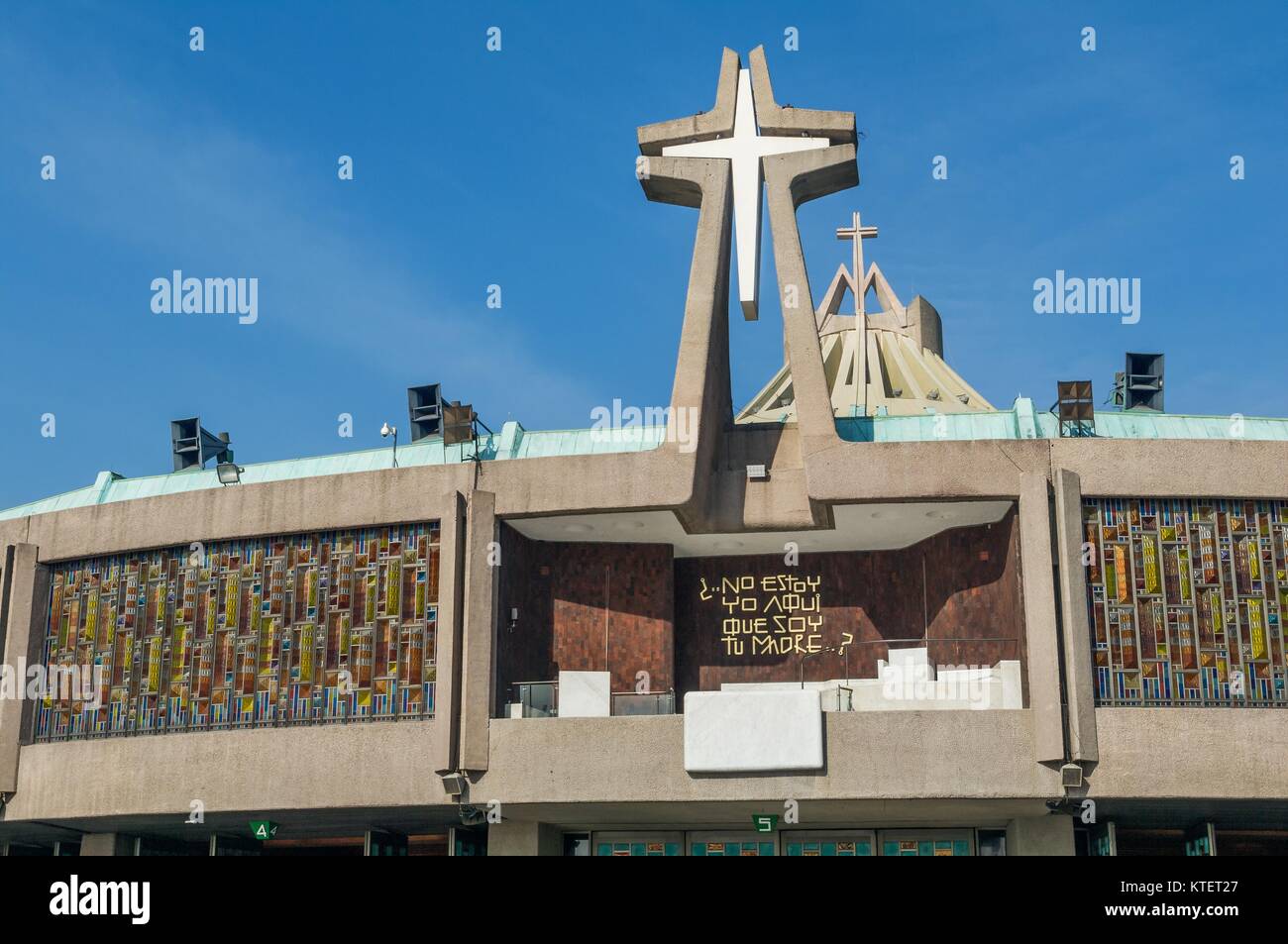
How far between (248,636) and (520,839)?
19.5ft

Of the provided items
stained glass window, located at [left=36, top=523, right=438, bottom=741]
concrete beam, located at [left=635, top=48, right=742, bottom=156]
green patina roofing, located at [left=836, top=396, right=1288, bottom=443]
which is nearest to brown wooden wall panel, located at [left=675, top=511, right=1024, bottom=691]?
green patina roofing, located at [left=836, top=396, right=1288, bottom=443]

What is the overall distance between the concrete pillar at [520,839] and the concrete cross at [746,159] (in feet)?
33.3

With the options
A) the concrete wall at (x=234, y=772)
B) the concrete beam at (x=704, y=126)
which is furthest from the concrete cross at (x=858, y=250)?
the concrete wall at (x=234, y=772)

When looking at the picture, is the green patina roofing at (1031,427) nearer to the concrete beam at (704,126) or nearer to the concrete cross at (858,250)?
the concrete beam at (704,126)

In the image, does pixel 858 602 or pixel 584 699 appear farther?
pixel 858 602

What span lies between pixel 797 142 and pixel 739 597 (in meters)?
8.36

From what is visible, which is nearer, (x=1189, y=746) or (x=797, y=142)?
(x=1189, y=746)

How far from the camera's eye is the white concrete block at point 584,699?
25750mm

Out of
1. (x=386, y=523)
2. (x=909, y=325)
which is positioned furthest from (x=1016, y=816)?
(x=909, y=325)

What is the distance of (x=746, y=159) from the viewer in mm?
28078

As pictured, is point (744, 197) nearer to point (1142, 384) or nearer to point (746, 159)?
point (746, 159)

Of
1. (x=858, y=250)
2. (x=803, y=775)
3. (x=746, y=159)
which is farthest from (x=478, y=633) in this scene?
(x=858, y=250)

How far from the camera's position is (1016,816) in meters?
26.3
